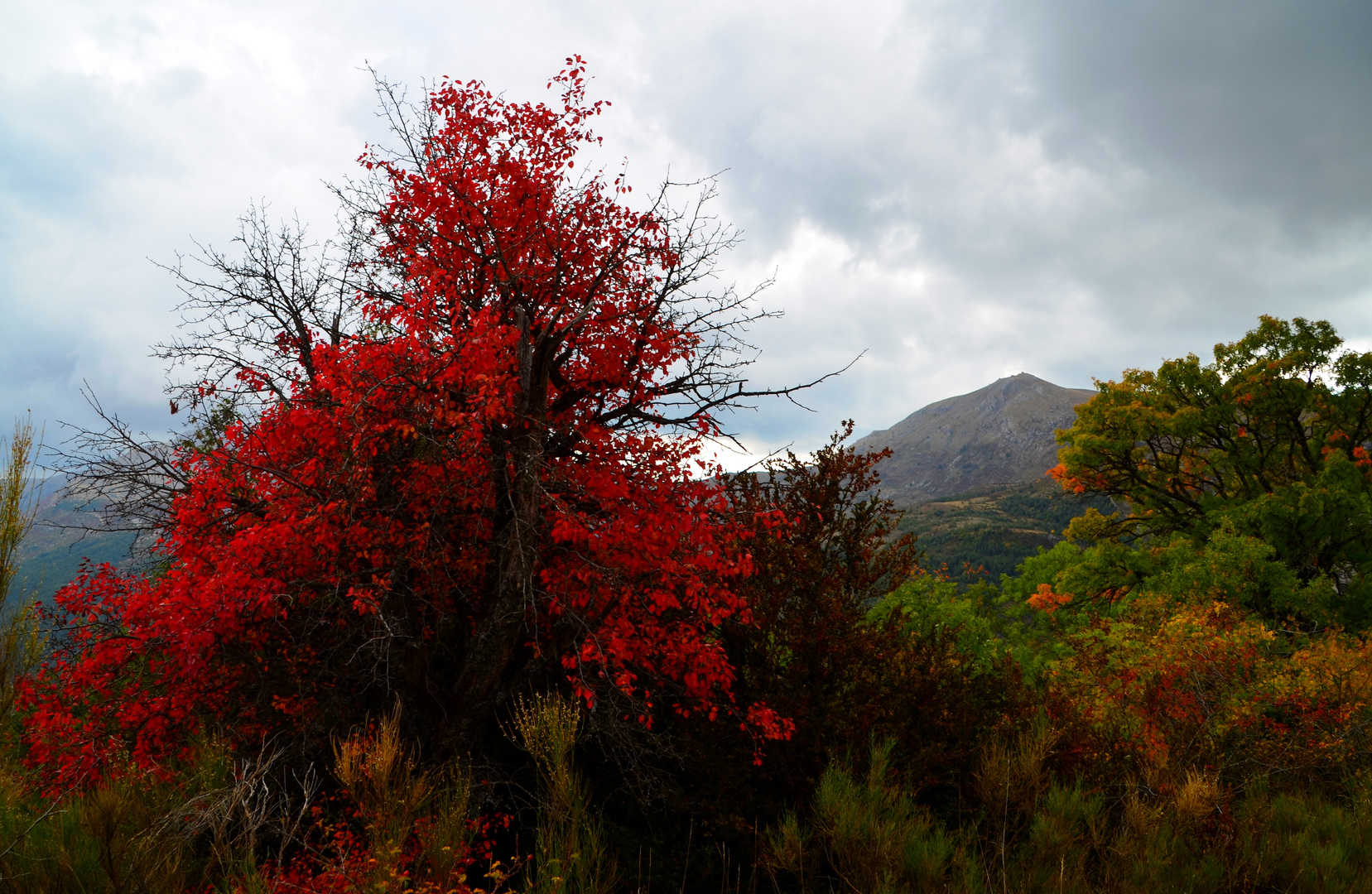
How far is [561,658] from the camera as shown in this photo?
805 centimetres

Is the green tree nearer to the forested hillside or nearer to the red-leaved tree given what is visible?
the forested hillside

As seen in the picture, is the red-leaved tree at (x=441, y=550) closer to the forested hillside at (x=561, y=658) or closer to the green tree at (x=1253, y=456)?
the forested hillside at (x=561, y=658)

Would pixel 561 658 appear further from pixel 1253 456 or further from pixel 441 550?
pixel 1253 456

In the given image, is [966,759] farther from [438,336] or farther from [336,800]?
[438,336]

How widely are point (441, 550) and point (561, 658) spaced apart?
6.95ft

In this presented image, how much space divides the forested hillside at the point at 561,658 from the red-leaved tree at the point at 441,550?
7 cm

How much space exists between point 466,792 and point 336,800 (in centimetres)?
477

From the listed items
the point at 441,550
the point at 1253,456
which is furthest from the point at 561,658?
the point at 1253,456

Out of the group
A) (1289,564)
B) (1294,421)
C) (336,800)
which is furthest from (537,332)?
(1294,421)

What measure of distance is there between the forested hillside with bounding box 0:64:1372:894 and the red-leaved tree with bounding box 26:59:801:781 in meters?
0.07

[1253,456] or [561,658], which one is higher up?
[1253,456]

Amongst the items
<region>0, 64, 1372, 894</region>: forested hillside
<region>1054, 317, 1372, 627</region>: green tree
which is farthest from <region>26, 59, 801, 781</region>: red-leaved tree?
<region>1054, 317, 1372, 627</region>: green tree

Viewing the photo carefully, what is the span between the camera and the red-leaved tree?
759 centimetres

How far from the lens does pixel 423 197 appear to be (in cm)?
1019
